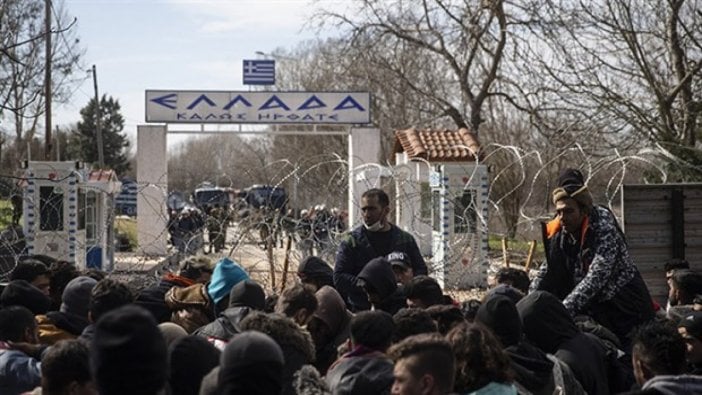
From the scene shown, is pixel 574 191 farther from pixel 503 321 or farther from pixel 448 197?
pixel 448 197

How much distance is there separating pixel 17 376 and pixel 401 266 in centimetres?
340

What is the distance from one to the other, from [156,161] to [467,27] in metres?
8.47

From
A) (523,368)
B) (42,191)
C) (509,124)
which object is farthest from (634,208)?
(509,124)

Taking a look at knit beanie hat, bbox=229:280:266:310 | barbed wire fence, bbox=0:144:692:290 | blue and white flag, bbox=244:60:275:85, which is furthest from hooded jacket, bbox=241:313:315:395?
blue and white flag, bbox=244:60:275:85

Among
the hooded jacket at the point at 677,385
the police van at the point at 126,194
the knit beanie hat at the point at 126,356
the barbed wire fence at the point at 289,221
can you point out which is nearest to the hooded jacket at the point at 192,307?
the hooded jacket at the point at 677,385

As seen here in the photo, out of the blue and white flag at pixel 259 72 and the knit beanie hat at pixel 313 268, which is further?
the blue and white flag at pixel 259 72

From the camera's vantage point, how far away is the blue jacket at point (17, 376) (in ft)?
16.0

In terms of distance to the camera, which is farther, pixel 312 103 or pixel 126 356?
pixel 312 103

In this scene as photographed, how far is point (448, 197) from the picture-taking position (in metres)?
14.3

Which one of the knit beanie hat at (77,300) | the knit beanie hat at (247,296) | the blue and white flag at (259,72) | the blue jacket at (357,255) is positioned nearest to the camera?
the knit beanie hat at (247,296)

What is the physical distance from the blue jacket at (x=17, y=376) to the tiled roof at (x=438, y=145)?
53.3 ft

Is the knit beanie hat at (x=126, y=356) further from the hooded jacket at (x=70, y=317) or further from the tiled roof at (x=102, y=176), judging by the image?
the tiled roof at (x=102, y=176)

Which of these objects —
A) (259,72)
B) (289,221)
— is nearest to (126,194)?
(259,72)

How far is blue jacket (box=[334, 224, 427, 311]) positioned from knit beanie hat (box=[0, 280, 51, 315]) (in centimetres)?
208
